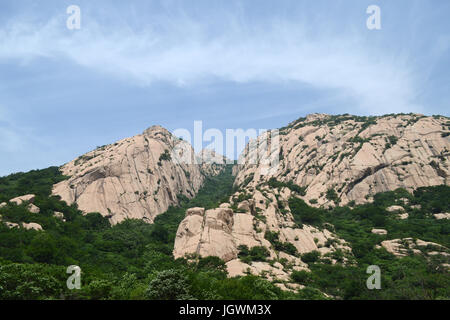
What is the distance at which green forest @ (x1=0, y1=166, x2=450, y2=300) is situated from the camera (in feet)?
90.5

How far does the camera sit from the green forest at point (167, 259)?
27594 millimetres

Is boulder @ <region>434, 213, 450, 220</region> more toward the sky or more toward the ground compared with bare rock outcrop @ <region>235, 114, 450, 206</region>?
more toward the ground

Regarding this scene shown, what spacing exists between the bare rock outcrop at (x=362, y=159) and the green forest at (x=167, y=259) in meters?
5.47

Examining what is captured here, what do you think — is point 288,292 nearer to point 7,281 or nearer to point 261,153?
point 7,281

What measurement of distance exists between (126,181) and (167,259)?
120ft

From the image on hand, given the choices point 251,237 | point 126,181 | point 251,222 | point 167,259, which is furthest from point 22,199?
point 251,237

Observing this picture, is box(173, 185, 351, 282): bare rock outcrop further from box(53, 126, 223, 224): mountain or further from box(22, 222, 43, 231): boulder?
box(53, 126, 223, 224): mountain

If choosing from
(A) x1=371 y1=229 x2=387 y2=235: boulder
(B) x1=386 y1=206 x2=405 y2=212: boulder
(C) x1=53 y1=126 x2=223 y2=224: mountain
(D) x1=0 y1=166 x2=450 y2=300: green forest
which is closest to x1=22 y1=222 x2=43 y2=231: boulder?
(D) x1=0 y1=166 x2=450 y2=300: green forest

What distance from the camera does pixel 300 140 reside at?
108 metres

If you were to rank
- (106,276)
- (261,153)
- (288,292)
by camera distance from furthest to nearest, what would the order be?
(261,153) → (106,276) → (288,292)

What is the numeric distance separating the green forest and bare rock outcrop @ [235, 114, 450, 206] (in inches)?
216

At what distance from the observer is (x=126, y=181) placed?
77625 millimetres
